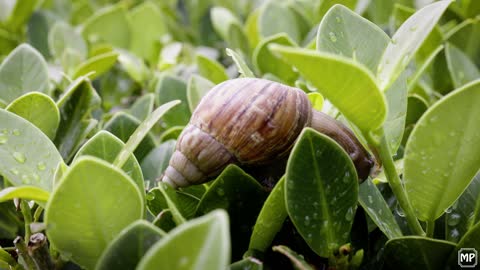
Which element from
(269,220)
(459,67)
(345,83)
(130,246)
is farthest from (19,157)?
(459,67)

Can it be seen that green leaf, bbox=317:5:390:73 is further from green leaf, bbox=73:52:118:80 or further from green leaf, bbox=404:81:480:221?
green leaf, bbox=73:52:118:80

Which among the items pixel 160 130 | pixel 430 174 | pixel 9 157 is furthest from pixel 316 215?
pixel 160 130

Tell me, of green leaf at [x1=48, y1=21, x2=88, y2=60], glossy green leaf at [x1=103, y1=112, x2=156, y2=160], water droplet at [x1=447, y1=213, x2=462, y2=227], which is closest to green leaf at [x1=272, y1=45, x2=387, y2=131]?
water droplet at [x1=447, y1=213, x2=462, y2=227]

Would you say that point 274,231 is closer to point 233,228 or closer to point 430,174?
point 233,228

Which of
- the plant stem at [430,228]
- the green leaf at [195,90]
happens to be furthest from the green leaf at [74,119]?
the plant stem at [430,228]

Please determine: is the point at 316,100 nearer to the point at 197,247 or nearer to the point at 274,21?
the point at 197,247
